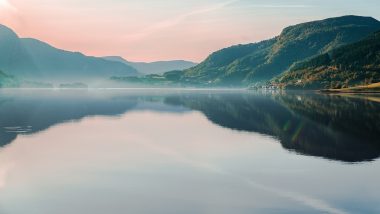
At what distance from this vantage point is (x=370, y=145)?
68062mm

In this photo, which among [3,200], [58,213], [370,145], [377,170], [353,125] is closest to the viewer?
[58,213]

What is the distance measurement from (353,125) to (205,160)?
162 ft

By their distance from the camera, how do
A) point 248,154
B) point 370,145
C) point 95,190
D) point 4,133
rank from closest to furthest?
point 95,190 → point 248,154 → point 370,145 → point 4,133

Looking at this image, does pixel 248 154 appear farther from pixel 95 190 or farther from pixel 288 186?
pixel 95 190

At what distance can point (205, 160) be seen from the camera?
57.0 metres

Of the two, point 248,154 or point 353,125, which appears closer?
point 248,154

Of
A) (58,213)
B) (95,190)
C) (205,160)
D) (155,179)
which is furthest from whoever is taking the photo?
(205,160)

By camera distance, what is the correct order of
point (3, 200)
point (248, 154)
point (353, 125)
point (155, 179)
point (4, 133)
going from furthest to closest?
point (353, 125)
point (4, 133)
point (248, 154)
point (155, 179)
point (3, 200)

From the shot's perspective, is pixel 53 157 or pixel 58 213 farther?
pixel 53 157

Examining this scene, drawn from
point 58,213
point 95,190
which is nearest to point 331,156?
point 95,190

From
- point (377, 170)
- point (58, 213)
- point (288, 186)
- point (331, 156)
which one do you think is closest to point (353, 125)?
point (331, 156)

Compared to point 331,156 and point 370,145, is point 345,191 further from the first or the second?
point 370,145

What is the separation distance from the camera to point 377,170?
5025 cm

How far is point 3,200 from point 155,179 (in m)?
13.7
